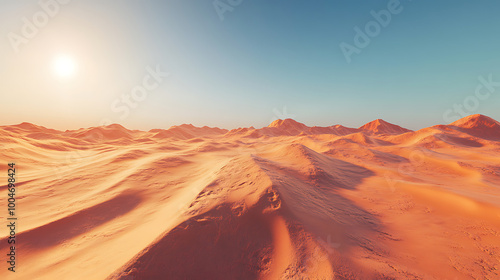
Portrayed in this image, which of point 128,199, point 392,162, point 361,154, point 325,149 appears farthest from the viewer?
point 325,149

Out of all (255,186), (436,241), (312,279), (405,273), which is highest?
(255,186)

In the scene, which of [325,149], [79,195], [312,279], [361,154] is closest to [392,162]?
[361,154]

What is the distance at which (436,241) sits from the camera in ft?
11.9

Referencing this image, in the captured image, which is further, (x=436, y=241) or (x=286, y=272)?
(x=436, y=241)

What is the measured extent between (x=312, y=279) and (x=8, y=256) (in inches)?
245

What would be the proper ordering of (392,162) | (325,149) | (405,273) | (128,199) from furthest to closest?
1. (325,149)
2. (392,162)
3. (128,199)
4. (405,273)

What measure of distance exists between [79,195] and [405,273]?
31.5 feet

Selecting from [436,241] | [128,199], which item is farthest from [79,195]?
[436,241]

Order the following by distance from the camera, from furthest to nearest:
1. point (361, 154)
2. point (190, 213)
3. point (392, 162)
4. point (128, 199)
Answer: point (361, 154)
point (392, 162)
point (128, 199)
point (190, 213)

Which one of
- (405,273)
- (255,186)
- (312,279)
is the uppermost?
(255,186)

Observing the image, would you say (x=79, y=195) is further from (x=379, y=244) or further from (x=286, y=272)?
(x=379, y=244)

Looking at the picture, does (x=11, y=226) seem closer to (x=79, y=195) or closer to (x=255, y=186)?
(x=79, y=195)

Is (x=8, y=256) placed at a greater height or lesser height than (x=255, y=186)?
lesser

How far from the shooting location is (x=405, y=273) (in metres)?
2.58
